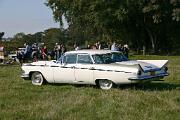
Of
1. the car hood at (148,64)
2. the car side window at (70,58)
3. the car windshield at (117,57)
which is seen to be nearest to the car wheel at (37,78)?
the car side window at (70,58)

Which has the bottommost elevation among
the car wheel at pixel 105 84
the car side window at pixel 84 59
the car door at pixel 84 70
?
the car wheel at pixel 105 84

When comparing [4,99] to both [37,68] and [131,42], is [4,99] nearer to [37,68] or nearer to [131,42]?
[37,68]

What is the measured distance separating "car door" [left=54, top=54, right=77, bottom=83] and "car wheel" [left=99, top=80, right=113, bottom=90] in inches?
44.0

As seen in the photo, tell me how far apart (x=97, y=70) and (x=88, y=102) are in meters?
3.51

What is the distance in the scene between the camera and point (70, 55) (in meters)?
17.9

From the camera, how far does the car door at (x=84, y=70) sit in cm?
1694

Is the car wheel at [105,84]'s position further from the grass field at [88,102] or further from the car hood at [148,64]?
the car hood at [148,64]

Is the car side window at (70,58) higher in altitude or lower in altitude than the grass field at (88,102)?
higher

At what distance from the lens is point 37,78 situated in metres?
18.8

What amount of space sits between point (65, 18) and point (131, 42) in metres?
9.23

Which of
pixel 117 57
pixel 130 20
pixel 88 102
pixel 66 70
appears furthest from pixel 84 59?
pixel 130 20

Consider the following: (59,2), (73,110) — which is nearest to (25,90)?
(73,110)

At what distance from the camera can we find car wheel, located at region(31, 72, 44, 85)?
61.3 ft

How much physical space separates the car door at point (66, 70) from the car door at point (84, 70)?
0.19 m
